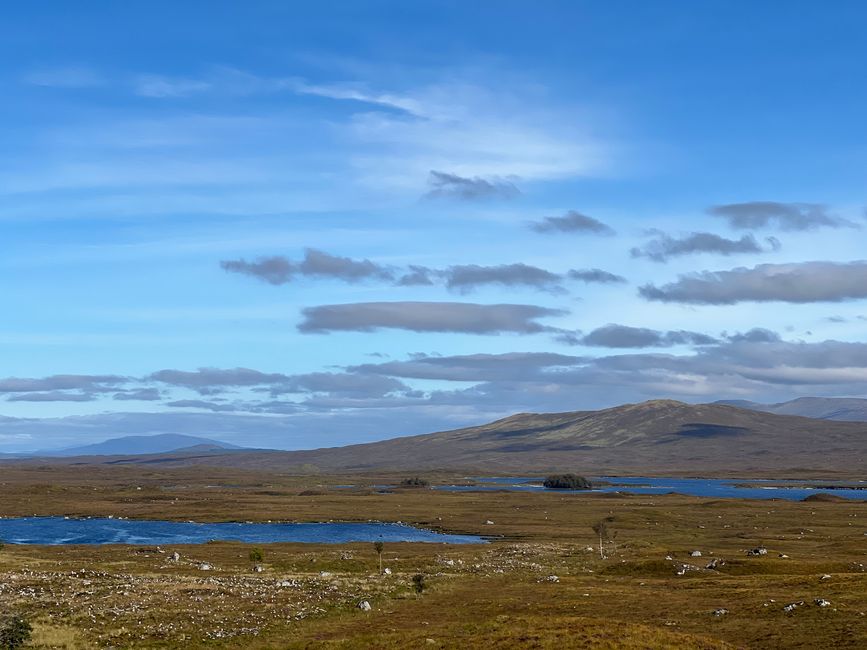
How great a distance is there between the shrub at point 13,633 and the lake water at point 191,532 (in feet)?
233

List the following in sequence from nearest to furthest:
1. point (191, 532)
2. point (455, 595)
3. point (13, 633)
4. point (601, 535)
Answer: point (13, 633), point (455, 595), point (601, 535), point (191, 532)

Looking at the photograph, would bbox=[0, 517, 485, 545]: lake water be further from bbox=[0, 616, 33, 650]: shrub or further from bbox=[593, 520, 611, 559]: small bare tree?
bbox=[0, 616, 33, 650]: shrub

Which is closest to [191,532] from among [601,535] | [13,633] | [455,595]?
[601,535]

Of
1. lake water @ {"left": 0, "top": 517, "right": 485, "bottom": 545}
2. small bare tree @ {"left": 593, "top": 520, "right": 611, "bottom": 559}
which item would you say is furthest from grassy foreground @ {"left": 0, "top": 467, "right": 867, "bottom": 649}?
lake water @ {"left": 0, "top": 517, "right": 485, "bottom": 545}

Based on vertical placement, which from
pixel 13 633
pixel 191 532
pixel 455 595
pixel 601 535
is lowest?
pixel 191 532

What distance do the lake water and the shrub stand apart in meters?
71.1

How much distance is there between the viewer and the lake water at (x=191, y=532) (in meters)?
120

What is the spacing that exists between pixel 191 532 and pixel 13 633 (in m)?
91.4

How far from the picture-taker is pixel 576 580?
70812 mm

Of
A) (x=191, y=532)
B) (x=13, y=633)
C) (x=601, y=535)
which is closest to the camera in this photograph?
(x=13, y=633)

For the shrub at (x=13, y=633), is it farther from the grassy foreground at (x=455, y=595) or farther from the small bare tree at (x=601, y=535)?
the small bare tree at (x=601, y=535)

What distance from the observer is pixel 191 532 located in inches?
5207

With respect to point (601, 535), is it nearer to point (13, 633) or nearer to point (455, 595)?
point (455, 595)

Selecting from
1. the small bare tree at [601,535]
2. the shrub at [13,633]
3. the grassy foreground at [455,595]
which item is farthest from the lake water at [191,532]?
the shrub at [13,633]
